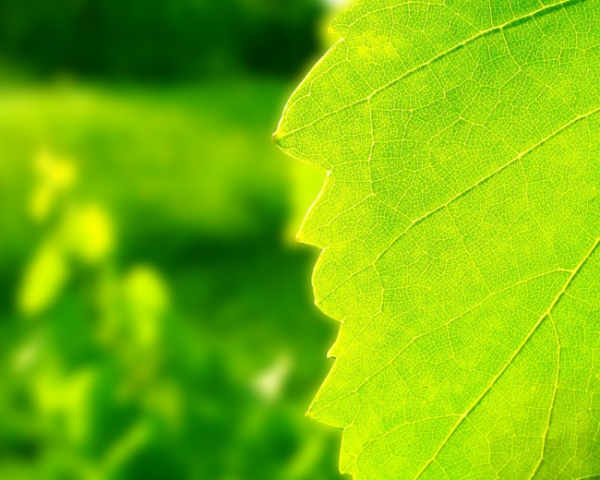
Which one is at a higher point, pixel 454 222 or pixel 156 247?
pixel 454 222

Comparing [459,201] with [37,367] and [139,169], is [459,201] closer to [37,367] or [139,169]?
[37,367]

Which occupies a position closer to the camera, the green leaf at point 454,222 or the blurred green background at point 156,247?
the green leaf at point 454,222

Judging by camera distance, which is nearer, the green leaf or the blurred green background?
the green leaf

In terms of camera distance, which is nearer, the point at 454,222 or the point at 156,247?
the point at 454,222
